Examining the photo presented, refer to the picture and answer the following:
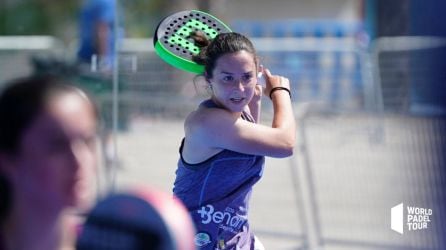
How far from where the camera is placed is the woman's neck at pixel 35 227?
1710 millimetres

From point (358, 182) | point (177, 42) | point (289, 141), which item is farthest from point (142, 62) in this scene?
point (289, 141)

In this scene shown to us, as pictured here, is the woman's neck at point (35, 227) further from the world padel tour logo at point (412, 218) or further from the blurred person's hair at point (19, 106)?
the world padel tour logo at point (412, 218)

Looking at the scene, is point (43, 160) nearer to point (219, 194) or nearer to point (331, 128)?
point (219, 194)

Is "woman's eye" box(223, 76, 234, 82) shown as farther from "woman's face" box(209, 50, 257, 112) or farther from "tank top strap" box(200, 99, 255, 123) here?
"tank top strap" box(200, 99, 255, 123)

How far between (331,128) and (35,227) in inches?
170

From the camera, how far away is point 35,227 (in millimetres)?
1717

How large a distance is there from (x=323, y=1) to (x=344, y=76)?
12373 mm

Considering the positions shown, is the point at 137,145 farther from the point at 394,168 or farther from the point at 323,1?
the point at 323,1

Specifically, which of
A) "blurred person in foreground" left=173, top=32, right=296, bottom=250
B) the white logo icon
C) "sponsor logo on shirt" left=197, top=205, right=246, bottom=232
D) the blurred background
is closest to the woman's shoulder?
"blurred person in foreground" left=173, top=32, right=296, bottom=250

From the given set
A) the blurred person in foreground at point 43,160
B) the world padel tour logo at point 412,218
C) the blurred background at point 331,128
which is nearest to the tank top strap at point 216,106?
the blurred background at point 331,128

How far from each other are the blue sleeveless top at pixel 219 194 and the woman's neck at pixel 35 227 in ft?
5.42

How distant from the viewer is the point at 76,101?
5.65ft

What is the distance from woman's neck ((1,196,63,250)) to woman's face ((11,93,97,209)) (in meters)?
0.03

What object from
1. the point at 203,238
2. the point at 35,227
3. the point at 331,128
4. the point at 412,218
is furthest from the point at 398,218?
the point at 35,227
